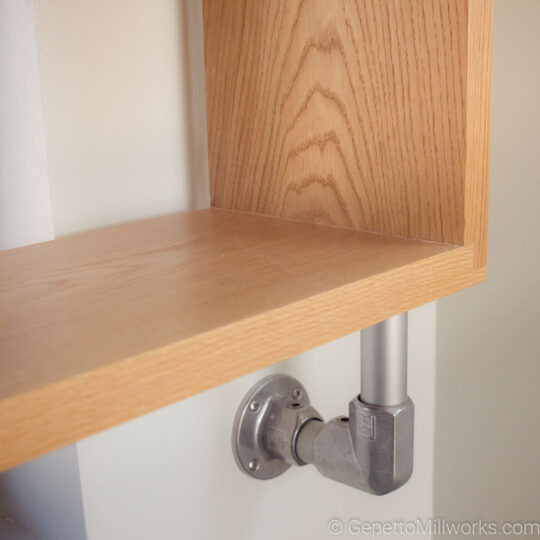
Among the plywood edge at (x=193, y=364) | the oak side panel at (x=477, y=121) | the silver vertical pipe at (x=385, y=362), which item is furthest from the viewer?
the silver vertical pipe at (x=385, y=362)

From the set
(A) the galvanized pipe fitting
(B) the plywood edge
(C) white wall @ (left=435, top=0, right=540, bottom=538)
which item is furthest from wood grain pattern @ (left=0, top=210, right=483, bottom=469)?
(C) white wall @ (left=435, top=0, right=540, bottom=538)

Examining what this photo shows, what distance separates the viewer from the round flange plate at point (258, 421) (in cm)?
53

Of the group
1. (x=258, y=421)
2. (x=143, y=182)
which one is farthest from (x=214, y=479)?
(x=143, y=182)

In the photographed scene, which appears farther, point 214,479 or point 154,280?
point 214,479

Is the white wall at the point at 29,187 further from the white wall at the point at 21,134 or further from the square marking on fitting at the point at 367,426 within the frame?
the square marking on fitting at the point at 367,426

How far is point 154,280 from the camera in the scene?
13.2 inches

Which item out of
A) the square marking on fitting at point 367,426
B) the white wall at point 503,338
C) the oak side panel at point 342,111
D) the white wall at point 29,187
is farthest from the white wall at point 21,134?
the white wall at point 503,338

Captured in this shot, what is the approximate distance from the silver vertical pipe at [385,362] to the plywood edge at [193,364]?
0.36 feet

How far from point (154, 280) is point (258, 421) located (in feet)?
0.77

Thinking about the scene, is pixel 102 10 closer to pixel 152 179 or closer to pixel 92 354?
pixel 152 179

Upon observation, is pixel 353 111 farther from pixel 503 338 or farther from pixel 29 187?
pixel 503 338

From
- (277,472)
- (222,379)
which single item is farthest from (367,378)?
(222,379)

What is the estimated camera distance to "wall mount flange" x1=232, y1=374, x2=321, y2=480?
1.75ft

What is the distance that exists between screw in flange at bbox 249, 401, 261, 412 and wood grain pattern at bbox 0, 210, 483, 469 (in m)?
0.15
